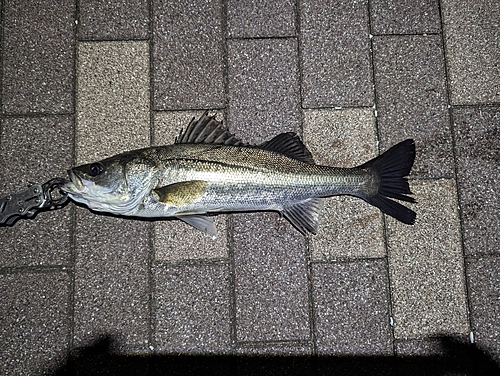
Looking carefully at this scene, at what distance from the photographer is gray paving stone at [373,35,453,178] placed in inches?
154

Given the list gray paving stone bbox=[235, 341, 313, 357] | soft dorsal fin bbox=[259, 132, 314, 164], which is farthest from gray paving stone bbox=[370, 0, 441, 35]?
gray paving stone bbox=[235, 341, 313, 357]

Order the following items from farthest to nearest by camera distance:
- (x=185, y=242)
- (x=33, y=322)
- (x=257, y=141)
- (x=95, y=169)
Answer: (x=257, y=141), (x=185, y=242), (x=33, y=322), (x=95, y=169)

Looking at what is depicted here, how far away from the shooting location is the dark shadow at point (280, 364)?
11.9 feet

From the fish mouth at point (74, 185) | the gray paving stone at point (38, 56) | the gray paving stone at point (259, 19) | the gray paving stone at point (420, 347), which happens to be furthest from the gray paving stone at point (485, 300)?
the gray paving stone at point (38, 56)

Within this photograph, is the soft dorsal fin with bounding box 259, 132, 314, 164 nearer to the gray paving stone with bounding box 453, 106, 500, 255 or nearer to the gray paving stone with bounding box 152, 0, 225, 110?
the gray paving stone with bounding box 152, 0, 225, 110

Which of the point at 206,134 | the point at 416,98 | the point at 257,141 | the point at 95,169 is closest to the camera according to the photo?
the point at 95,169

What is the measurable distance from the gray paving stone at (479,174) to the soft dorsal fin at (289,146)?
1.56 m

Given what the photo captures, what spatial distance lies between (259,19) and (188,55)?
2.63 feet

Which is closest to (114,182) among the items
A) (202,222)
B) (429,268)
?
(202,222)

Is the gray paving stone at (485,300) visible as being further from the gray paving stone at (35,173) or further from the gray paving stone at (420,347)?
the gray paving stone at (35,173)

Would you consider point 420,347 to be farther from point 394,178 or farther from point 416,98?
point 416,98

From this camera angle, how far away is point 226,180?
338 cm

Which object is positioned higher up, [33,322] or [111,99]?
[111,99]

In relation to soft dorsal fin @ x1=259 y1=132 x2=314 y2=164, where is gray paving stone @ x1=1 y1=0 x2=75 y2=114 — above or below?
above
